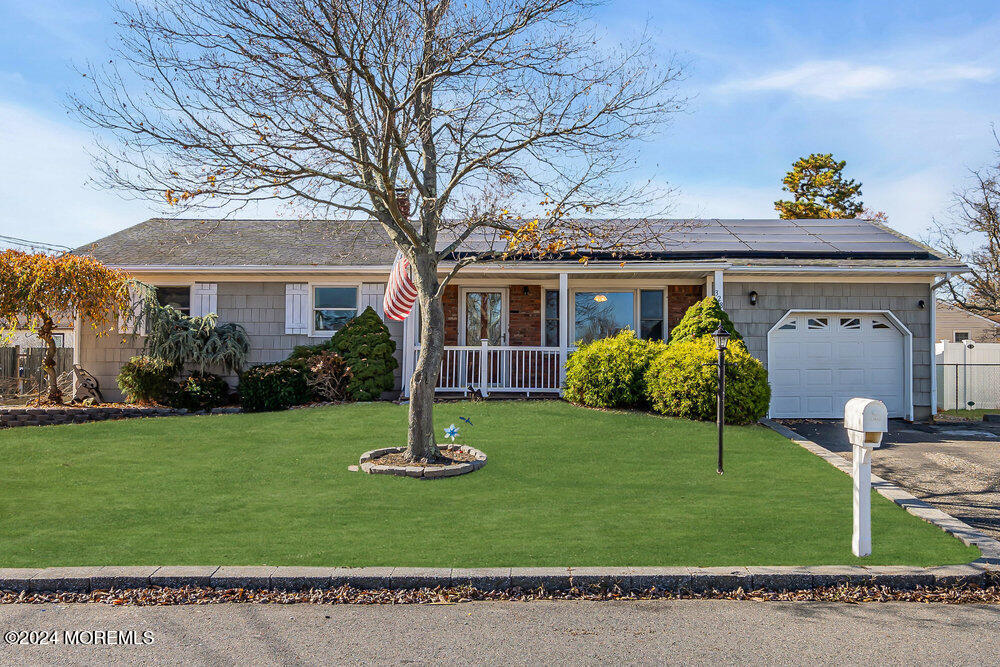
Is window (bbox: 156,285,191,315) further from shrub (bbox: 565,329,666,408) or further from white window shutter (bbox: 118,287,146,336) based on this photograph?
shrub (bbox: 565,329,666,408)

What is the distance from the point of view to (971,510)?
7109 millimetres

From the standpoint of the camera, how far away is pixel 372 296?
15.3 metres

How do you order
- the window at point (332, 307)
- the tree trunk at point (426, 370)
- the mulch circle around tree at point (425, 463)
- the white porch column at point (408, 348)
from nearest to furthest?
1. the mulch circle around tree at point (425, 463)
2. the tree trunk at point (426, 370)
3. the white porch column at point (408, 348)
4. the window at point (332, 307)

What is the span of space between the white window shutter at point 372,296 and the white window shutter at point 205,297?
3.09 m

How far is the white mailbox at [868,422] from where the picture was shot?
5414 mm

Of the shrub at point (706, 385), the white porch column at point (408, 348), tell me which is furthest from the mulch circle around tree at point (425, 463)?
the white porch column at point (408, 348)

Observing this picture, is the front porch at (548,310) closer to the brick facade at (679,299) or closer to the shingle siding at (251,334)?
the brick facade at (679,299)

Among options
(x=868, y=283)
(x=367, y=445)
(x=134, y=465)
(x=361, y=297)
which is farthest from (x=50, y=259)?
(x=868, y=283)

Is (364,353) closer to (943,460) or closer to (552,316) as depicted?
(552,316)

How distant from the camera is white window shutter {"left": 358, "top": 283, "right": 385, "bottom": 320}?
15219 mm

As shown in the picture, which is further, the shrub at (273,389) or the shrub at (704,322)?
the shrub at (273,389)

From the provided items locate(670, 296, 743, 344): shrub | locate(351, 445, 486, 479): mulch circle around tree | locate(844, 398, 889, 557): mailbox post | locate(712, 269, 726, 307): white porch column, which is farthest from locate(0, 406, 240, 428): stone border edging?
locate(844, 398, 889, 557): mailbox post

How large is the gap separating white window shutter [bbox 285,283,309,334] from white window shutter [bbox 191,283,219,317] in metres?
Result: 1.56

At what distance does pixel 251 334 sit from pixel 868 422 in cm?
1275
